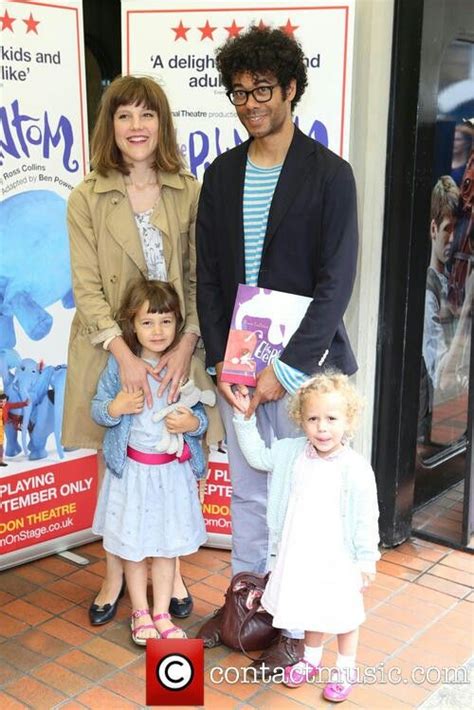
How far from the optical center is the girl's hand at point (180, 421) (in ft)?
9.29

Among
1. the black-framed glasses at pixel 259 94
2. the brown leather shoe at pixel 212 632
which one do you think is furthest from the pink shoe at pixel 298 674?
the black-framed glasses at pixel 259 94

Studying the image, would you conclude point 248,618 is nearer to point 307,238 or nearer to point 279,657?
point 279,657

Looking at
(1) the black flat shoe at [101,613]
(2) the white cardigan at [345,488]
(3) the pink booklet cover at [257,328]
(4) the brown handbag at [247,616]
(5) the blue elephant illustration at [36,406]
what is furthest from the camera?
(5) the blue elephant illustration at [36,406]

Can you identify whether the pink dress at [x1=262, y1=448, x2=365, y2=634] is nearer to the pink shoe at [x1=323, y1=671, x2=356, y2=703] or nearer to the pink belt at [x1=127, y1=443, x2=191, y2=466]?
the pink shoe at [x1=323, y1=671, x2=356, y2=703]

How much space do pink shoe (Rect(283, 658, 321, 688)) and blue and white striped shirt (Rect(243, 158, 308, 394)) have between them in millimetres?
885

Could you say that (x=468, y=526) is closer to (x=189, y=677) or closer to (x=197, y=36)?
(x=189, y=677)

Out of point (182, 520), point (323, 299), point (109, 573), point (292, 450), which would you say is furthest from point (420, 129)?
point (109, 573)

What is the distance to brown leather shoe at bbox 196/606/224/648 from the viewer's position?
9.58 feet

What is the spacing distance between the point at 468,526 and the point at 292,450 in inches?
58.9

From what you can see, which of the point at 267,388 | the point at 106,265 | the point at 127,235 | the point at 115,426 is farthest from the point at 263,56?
the point at 115,426

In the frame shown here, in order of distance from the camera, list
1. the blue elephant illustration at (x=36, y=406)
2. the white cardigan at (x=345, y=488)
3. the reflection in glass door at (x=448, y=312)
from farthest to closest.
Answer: the reflection in glass door at (x=448, y=312), the blue elephant illustration at (x=36, y=406), the white cardigan at (x=345, y=488)

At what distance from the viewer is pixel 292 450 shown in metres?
2.62

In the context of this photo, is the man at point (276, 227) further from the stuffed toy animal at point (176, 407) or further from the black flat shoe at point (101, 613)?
the black flat shoe at point (101, 613)

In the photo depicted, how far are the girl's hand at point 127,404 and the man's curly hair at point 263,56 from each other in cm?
103
